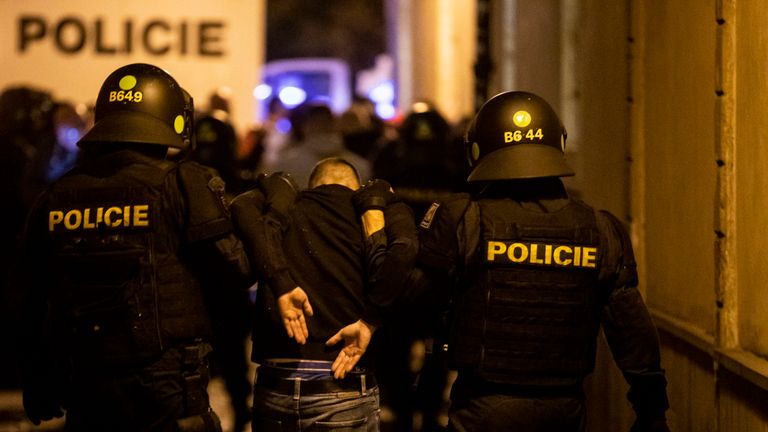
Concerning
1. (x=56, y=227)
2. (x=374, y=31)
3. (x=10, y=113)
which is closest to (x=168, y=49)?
(x=10, y=113)

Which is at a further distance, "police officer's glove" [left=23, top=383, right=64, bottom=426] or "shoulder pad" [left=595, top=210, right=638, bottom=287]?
"police officer's glove" [left=23, top=383, right=64, bottom=426]

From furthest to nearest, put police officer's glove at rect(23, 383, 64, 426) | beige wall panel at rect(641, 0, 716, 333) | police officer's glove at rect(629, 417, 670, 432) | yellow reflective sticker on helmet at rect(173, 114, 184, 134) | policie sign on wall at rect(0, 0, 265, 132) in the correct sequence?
policie sign on wall at rect(0, 0, 265, 132) → beige wall panel at rect(641, 0, 716, 333) → yellow reflective sticker on helmet at rect(173, 114, 184, 134) → police officer's glove at rect(23, 383, 64, 426) → police officer's glove at rect(629, 417, 670, 432)

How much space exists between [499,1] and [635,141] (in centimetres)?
809

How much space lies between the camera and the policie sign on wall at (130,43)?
41.0 feet

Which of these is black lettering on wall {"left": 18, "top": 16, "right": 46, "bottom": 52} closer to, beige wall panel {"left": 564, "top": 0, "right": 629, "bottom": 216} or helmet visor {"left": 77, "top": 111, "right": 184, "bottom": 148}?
beige wall panel {"left": 564, "top": 0, "right": 629, "bottom": 216}

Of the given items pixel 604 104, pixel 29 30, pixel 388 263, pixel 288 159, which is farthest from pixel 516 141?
pixel 29 30

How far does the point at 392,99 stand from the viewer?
28.3 m

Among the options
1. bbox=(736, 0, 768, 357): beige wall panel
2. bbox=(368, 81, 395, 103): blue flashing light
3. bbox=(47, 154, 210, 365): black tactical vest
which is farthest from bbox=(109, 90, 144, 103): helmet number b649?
bbox=(368, 81, 395, 103): blue flashing light

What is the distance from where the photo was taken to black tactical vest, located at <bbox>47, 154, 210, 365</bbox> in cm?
386

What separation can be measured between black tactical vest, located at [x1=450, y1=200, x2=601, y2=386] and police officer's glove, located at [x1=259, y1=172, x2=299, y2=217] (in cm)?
74

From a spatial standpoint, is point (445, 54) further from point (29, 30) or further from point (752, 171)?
point (752, 171)

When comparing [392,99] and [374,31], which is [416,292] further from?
[374,31]

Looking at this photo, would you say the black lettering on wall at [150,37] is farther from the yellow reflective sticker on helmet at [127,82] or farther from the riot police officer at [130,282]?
the riot police officer at [130,282]

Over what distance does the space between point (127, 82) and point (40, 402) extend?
4.15ft
